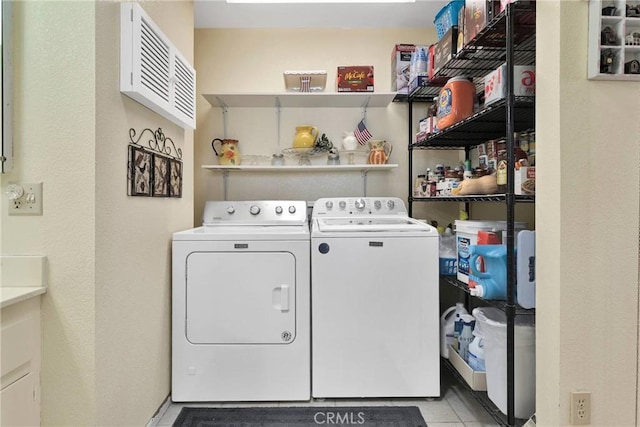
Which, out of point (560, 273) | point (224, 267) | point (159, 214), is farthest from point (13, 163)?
point (560, 273)

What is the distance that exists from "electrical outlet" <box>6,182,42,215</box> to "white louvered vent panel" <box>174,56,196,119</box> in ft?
2.95

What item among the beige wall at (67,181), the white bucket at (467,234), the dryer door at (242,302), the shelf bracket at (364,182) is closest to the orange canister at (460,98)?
the white bucket at (467,234)

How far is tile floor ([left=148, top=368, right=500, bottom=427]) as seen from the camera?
1.91 m

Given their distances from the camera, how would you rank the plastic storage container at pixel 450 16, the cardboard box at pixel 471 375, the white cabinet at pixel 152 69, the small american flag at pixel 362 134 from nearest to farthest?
the white cabinet at pixel 152 69 < the cardboard box at pixel 471 375 < the plastic storage container at pixel 450 16 < the small american flag at pixel 362 134

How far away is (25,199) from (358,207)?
1.94 metres

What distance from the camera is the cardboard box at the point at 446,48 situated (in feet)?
7.04

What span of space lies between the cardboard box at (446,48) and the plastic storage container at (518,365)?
1.48m

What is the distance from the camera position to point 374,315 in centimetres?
205

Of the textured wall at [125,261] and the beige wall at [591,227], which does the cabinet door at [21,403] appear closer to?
the textured wall at [125,261]

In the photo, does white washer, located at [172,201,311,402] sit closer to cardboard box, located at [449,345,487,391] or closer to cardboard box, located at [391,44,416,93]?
cardboard box, located at [449,345,487,391]

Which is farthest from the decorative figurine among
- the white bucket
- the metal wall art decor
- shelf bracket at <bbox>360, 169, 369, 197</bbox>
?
the metal wall art decor

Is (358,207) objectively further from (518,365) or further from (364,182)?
(518,365)

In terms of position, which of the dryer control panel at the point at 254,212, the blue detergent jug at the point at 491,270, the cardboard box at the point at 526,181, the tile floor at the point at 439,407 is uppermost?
the cardboard box at the point at 526,181

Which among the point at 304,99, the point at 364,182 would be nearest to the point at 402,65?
the point at 304,99
